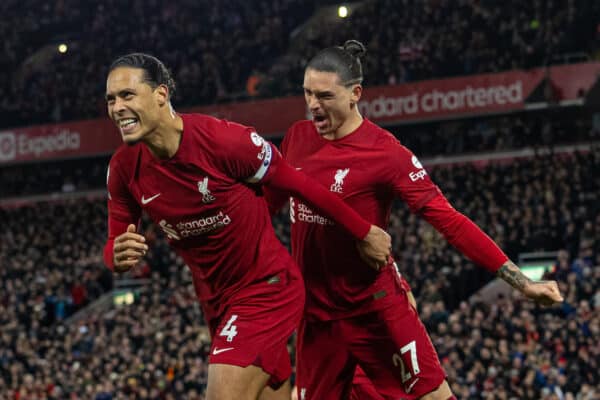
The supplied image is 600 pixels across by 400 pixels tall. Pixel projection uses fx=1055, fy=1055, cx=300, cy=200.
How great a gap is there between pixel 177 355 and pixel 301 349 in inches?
527

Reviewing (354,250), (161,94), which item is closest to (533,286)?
(354,250)

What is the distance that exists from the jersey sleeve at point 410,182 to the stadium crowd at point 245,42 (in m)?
21.8

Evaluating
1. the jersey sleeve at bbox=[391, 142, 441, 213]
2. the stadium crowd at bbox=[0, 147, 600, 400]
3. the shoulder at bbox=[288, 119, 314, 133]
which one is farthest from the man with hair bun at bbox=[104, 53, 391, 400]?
the stadium crowd at bbox=[0, 147, 600, 400]

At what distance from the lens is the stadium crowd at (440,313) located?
15.3 metres

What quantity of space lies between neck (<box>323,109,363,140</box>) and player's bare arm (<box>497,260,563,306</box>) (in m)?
1.26

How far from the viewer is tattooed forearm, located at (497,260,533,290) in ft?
20.1

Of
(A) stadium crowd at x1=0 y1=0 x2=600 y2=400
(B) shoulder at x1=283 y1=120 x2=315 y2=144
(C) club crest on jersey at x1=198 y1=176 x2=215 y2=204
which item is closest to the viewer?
(C) club crest on jersey at x1=198 y1=176 x2=215 y2=204

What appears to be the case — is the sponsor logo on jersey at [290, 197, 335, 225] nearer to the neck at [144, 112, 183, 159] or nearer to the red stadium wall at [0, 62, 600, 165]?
the neck at [144, 112, 183, 159]

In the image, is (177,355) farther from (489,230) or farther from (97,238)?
(97,238)

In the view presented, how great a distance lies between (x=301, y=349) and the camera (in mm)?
6754

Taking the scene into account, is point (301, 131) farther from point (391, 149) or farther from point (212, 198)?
point (212, 198)

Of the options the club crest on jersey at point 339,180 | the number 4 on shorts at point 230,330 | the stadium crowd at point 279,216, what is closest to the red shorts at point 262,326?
the number 4 on shorts at point 230,330

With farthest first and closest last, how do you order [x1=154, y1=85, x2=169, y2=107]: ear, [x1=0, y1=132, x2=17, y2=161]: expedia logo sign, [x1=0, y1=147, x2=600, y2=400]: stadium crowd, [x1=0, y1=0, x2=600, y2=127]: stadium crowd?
[x1=0, y1=132, x2=17, y2=161]: expedia logo sign, [x1=0, y1=0, x2=600, y2=127]: stadium crowd, [x1=0, y1=147, x2=600, y2=400]: stadium crowd, [x1=154, y1=85, x2=169, y2=107]: ear

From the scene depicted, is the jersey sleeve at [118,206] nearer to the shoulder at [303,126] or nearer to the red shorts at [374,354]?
the shoulder at [303,126]
